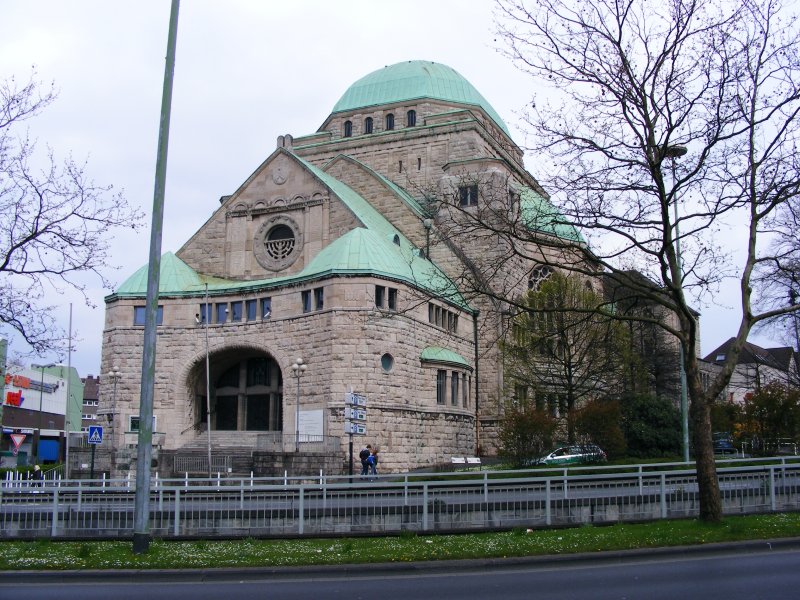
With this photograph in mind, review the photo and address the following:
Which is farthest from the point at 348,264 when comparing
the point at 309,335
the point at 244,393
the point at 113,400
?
the point at 113,400

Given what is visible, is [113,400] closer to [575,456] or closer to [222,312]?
[222,312]

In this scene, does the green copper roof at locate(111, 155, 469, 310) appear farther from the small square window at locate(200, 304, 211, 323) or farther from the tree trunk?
the tree trunk

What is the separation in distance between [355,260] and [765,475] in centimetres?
2244

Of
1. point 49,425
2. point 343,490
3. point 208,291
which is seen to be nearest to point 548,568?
point 343,490

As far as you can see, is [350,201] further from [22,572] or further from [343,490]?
[22,572]

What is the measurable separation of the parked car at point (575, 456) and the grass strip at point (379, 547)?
19.8 m

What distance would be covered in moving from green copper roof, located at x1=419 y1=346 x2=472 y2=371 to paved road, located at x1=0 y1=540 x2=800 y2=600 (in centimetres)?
2684

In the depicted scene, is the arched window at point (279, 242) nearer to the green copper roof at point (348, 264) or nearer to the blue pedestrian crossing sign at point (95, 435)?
the green copper roof at point (348, 264)

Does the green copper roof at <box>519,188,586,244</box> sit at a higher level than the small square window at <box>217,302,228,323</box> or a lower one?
lower

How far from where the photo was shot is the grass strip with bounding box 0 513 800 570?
12.7 m

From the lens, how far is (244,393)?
140 ft

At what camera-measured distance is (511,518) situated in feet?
56.0

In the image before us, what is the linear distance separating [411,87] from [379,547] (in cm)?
4844

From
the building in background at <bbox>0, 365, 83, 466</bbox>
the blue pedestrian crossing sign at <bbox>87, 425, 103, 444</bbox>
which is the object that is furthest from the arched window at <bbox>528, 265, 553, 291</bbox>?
the building in background at <bbox>0, 365, 83, 466</bbox>
